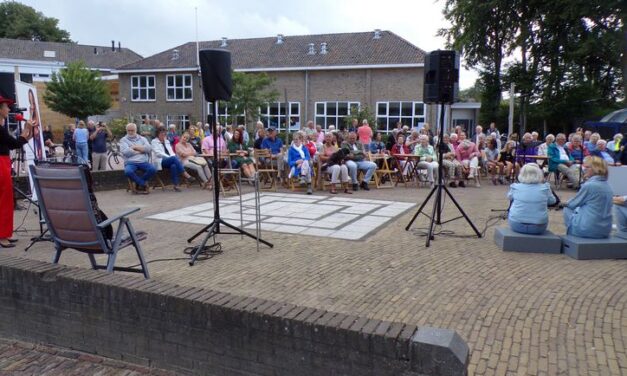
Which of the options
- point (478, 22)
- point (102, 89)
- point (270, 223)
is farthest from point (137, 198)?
point (102, 89)

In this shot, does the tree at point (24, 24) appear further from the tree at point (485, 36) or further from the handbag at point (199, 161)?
the handbag at point (199, 161)

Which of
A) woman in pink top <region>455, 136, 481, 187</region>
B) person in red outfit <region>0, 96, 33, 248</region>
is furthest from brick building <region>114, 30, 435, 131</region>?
person in red outfit <region>0, 96, 33, 248</region>

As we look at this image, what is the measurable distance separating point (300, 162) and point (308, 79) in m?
25.7

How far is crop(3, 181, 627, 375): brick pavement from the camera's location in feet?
12.3

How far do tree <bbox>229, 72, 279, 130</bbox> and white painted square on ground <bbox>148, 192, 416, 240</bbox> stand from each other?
21.8 m

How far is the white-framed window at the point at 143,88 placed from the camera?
42344 mm

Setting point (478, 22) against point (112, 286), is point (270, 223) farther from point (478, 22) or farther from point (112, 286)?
point (478, 22)

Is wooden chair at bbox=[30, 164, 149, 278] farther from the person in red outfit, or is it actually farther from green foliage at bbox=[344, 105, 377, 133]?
green foliage at bbox=[344, 105, 377, 133]

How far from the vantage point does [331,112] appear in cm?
3638

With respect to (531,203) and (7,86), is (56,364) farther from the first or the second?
(7,86)

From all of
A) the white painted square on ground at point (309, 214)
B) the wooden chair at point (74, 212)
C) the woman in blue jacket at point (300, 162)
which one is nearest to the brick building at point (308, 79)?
the woman in blue jacket at point (300, 162)

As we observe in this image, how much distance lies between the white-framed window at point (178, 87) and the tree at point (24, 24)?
128ft

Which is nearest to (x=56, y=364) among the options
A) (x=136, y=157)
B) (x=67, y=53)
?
(x=136, y=157)

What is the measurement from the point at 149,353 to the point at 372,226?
5.20 m
